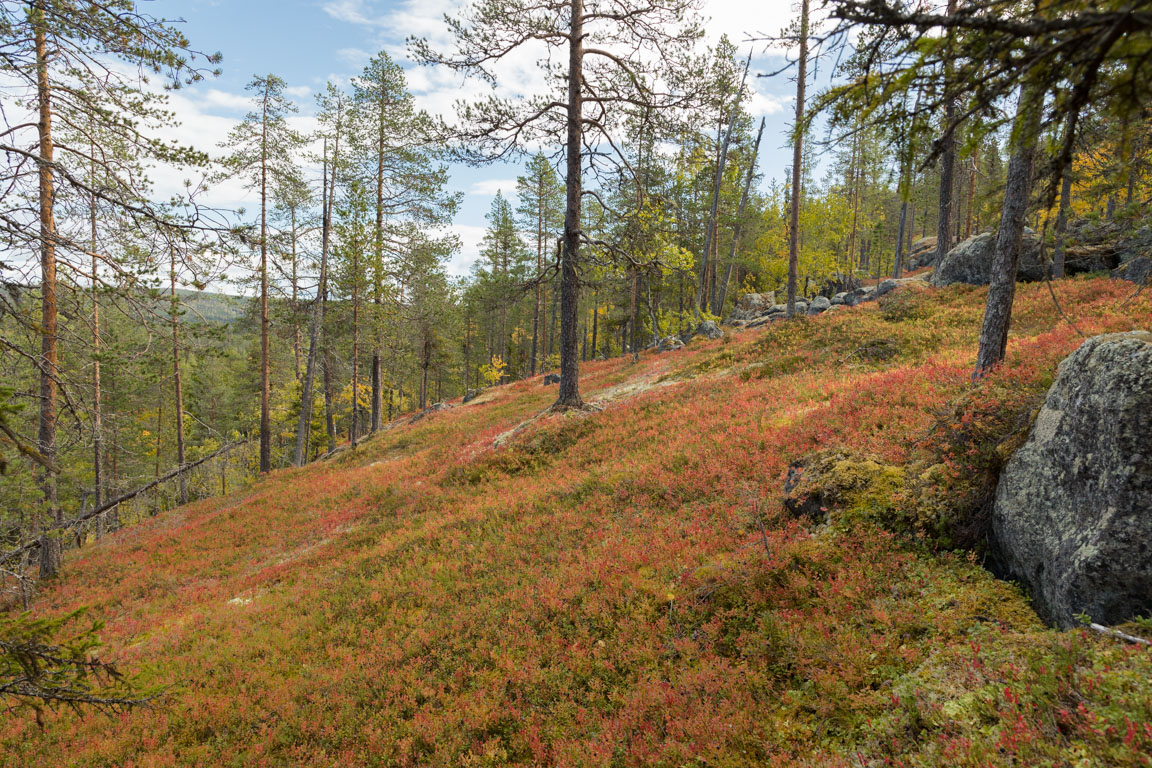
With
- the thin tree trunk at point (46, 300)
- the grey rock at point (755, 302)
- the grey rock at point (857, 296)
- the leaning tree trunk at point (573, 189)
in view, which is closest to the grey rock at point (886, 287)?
the grey rock at point (857, 296)

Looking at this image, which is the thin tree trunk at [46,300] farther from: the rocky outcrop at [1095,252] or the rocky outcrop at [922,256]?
the rocky outcrop at [922,256]

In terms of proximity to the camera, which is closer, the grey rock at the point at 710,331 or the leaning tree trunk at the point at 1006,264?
the leaning tree trunk at the point at 1006,264

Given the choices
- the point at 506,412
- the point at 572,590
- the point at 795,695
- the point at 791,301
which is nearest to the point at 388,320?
the point at 506,412

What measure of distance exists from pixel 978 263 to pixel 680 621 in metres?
Result: 19.4

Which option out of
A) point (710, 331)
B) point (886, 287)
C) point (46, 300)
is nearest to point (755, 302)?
point (710, 331)

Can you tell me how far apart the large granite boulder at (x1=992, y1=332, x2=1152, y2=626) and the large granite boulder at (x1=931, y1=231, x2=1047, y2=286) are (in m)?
14.9

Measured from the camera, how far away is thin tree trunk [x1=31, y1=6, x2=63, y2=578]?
396cm

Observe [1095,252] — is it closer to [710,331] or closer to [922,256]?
[710,331]

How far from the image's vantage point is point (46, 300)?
5.50 metres

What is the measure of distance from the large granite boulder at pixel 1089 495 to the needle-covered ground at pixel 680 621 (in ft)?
1.23

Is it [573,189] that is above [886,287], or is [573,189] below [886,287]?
above

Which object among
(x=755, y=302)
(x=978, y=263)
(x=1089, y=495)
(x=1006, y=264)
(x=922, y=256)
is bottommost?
(x=1089, y=495)

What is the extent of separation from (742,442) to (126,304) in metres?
8.92

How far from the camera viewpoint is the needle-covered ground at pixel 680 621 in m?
3.50
